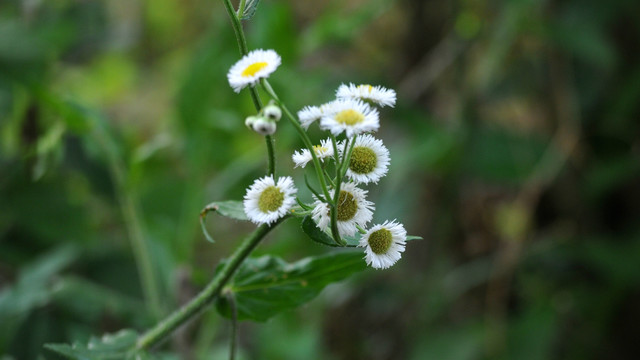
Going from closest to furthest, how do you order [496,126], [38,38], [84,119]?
[84,119] → [38,38] → [496,126]

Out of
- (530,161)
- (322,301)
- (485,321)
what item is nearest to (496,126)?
(530,161)

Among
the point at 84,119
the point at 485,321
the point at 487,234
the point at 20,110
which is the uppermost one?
the point at 20,110

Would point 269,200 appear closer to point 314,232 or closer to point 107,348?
point 314,232

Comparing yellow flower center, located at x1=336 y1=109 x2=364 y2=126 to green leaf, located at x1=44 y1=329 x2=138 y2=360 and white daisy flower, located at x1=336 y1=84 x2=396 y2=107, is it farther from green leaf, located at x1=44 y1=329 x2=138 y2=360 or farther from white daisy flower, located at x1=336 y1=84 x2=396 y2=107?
green leaf, located at x1=44 y1=329 x2=138 y2=360

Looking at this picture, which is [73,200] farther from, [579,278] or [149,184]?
[579,278]

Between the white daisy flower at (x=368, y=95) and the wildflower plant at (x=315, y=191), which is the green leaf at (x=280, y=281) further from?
the white daisy flower at (x=368, y=95)

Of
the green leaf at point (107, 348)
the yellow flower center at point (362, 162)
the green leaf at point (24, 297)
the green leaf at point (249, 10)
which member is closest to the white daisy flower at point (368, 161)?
the yellow flower center at point (362, 162)

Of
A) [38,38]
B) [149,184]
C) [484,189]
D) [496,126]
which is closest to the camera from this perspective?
[38,38]

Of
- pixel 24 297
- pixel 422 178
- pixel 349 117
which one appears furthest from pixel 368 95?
pixel 422 178
